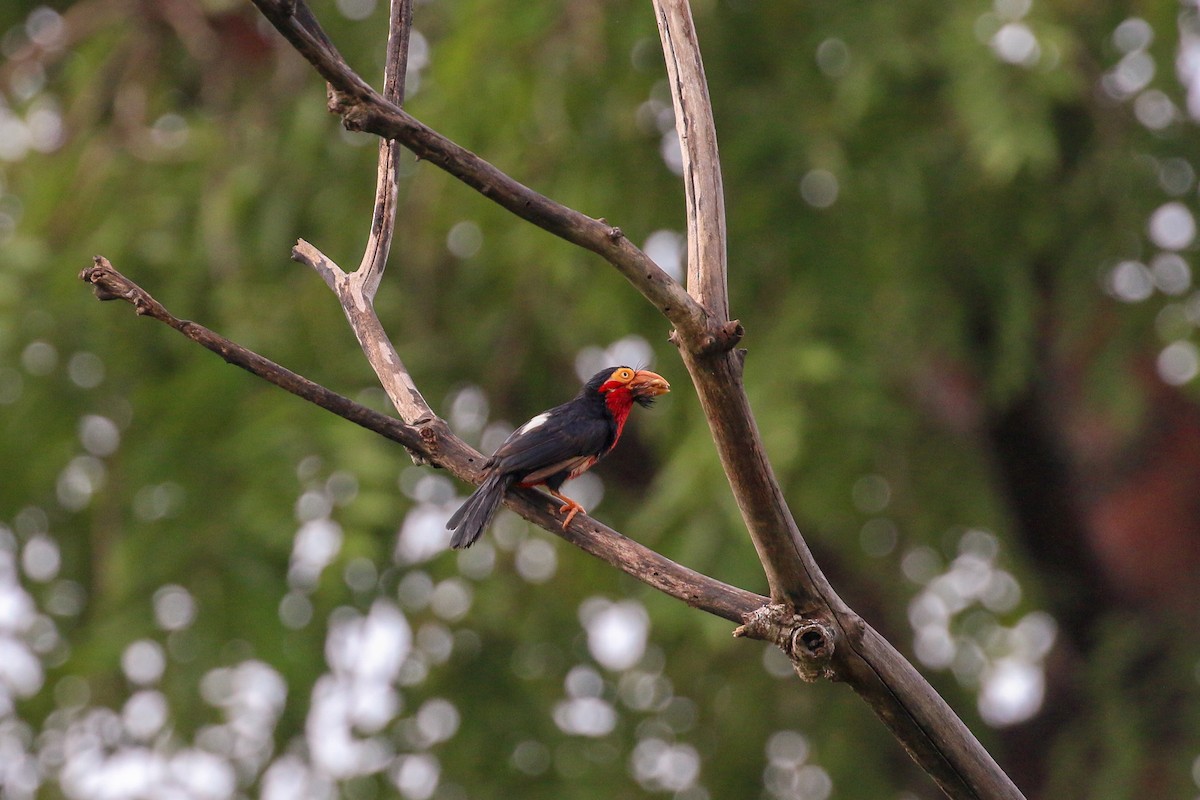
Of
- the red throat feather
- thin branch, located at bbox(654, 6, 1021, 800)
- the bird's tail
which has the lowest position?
the bird's tail

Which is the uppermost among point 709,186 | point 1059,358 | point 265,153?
point 1059,358

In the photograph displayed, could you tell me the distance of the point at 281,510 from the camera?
223 inches

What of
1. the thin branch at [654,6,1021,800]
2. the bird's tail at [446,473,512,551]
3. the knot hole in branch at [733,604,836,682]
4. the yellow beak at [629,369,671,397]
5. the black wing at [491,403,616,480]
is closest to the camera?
the thin branch at [654,6,1021,800]

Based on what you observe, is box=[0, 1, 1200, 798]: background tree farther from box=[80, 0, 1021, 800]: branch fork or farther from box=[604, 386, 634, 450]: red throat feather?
box=[80, 0, 1021, 800]: branch fork

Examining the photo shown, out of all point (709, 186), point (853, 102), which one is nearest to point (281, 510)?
point (853, 102)

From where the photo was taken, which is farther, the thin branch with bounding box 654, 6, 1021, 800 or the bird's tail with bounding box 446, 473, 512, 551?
Answer: the bird's tail with bounding box 446, 473, 512, 551

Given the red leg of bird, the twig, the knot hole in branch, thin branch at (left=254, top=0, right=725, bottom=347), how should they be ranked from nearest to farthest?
thin branch at (left=254, top=0, right=725, bottom=347)
the knot hole in branch
the twig
the red leg of bird

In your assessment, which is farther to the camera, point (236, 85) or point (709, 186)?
point (236, 85)

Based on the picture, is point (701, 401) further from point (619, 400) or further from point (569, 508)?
point (619, 400)

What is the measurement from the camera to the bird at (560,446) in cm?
343

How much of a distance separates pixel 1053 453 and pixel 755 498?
613 cm

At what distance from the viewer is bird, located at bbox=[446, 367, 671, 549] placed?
343 centimetres

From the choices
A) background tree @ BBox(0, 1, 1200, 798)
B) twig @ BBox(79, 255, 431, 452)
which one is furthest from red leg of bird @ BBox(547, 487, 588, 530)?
background tree @ BBox(0, 1, 1200, 798)

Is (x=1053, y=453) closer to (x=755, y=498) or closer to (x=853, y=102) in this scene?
(x=853, y=102)
